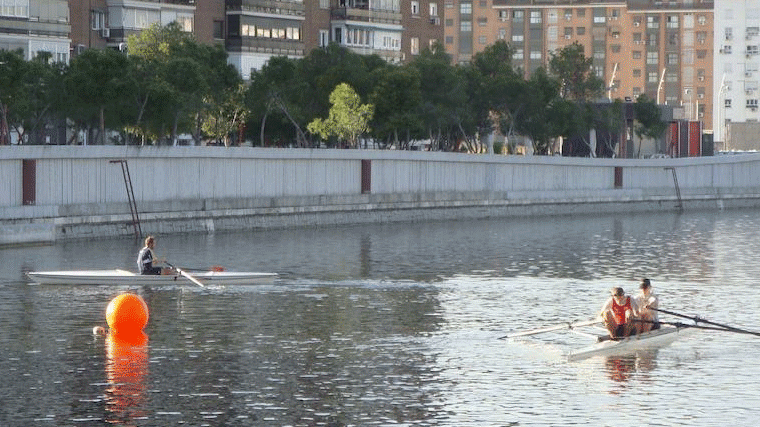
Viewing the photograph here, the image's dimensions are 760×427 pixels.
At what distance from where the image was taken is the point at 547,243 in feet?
301

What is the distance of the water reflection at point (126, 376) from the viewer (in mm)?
35250

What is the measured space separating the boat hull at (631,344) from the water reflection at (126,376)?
36.8 ft

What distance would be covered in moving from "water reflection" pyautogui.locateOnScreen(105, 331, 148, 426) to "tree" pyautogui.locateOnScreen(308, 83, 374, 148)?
63.8 meters

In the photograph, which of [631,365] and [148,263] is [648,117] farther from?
[631,365]

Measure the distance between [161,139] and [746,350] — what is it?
58778 millimetres

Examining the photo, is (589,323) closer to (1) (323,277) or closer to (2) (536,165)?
(1) (323,277)

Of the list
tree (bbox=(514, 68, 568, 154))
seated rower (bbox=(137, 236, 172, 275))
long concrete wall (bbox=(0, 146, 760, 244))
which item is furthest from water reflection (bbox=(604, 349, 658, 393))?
tree (bbox=(514, 68, 568, 154))

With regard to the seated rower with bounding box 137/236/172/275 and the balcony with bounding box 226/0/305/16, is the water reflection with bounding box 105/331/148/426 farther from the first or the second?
the balcony with bounding box 226/0/305/16

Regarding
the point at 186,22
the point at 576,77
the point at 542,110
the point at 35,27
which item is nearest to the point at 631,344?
the point at 35,27

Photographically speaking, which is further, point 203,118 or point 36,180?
point 203,118

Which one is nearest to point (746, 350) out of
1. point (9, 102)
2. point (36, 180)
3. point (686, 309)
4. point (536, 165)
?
point (686, 309)

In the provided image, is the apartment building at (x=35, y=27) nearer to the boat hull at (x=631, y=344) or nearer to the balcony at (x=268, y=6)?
the balcony at (x=268, y=6)

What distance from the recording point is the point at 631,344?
150 feet

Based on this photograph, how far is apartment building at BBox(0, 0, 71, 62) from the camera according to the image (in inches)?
4365
